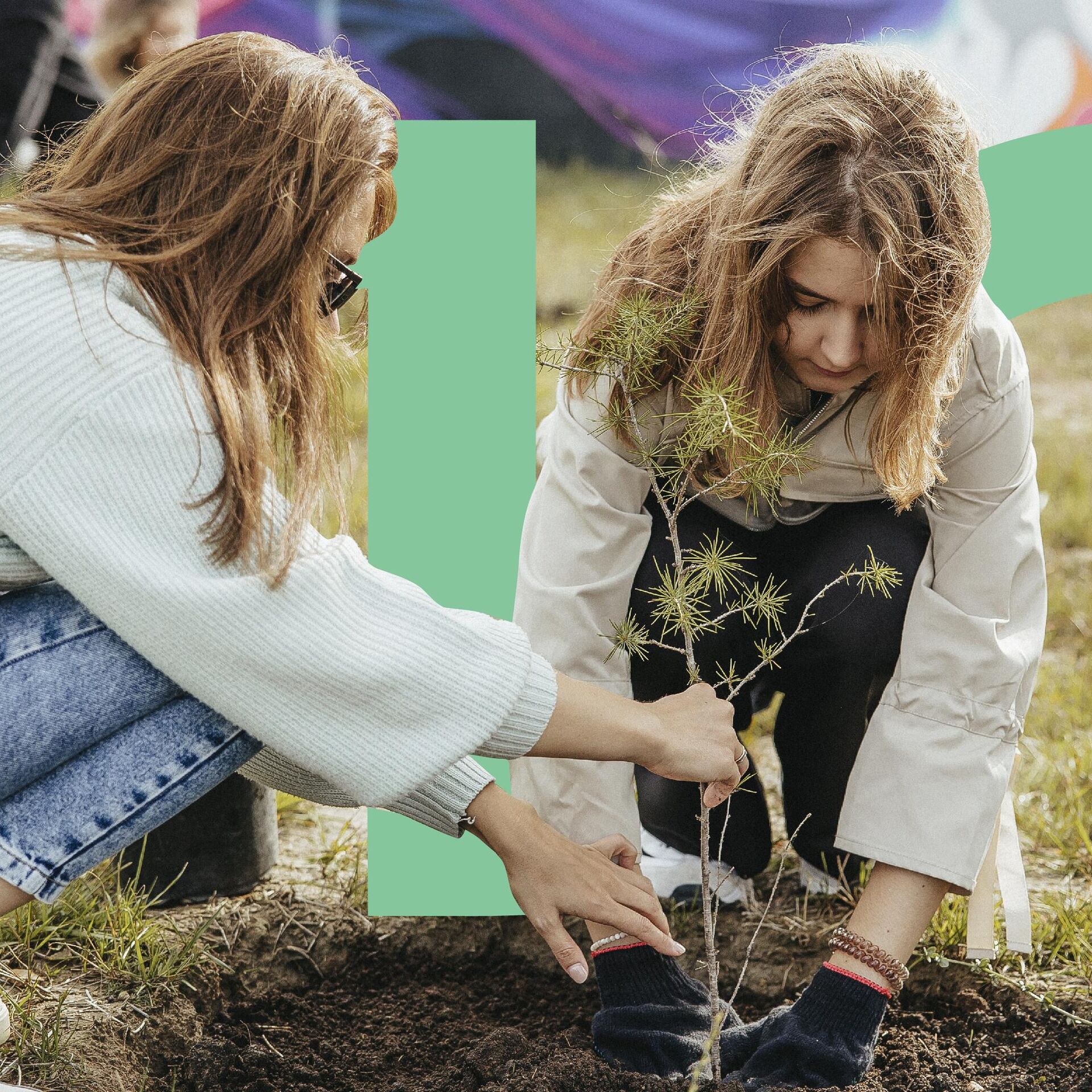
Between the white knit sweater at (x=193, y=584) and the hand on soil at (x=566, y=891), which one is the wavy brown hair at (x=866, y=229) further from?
the hand on soil at (x=566, y=891)

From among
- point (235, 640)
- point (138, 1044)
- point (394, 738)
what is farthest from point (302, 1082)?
point (235, 640)

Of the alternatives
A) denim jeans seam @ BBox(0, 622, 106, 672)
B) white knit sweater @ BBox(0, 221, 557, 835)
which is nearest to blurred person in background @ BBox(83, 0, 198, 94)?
white knit sweater @ BBox(0, 221, 557, 835)

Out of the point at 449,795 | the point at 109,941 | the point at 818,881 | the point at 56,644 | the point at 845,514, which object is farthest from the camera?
the point at 818,881

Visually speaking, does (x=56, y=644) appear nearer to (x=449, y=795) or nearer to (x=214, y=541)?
(x=214, y=541)

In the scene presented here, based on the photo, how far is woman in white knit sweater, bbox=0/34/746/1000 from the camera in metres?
1.21

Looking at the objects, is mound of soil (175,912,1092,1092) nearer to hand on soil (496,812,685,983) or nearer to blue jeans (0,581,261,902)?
hand on soil (496,812,685,983)

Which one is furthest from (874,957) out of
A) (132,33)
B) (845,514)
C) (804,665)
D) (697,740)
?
(132,33)

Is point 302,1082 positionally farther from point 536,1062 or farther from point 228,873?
point 228,873

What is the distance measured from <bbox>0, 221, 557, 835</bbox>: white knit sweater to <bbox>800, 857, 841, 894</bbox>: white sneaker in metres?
0.91

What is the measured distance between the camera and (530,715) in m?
1.33

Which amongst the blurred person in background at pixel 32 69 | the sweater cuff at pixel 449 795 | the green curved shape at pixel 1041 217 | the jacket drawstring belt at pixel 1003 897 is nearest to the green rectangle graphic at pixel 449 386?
the sweater cuff at pixel 449 795

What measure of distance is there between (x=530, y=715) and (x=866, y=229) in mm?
A: 658

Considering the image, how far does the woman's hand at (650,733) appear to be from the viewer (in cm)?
137

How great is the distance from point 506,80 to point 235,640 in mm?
2097
